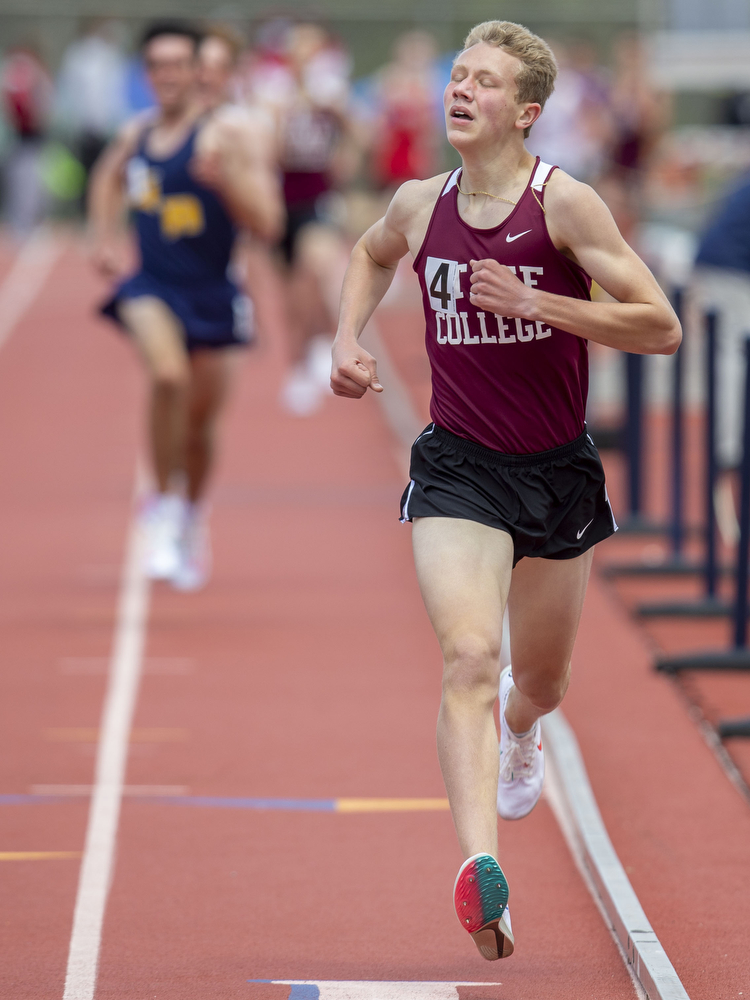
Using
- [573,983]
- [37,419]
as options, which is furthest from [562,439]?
[37,419]

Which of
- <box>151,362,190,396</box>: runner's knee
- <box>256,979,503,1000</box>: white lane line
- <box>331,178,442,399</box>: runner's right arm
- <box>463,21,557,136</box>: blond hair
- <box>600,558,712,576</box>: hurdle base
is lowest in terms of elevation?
<box>600,558,712,576</box>: hurdle base

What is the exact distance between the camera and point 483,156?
4117 millimetres

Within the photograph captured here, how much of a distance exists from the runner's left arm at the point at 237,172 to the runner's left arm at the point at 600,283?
3.94 meters

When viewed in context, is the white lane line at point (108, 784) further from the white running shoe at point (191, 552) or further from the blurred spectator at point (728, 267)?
the blurred spectator at point (728, 267)

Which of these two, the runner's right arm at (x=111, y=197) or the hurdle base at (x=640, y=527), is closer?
the runner's right arm at (x=111, y=197)

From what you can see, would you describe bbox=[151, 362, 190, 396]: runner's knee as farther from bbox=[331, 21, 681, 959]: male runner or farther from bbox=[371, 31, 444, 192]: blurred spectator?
bbox=[371, 31, 444, 192]: blurred spectator

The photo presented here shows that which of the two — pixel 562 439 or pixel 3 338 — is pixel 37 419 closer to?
pixel 3 338

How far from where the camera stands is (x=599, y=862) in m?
4.70

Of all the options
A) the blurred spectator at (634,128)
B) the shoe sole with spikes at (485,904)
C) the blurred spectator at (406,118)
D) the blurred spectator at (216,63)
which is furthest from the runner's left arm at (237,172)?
the blurred spectator at (406,118)

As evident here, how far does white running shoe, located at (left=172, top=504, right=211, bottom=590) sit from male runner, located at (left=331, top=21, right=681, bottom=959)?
4.16 m

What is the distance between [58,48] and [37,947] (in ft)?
78.9

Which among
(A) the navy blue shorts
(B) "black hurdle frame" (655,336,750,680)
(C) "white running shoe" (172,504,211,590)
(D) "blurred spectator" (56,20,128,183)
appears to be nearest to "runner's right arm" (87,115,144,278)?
(A) the navy blue shorts

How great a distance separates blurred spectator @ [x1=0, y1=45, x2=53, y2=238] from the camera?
80.6 ft

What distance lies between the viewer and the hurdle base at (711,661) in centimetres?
694
